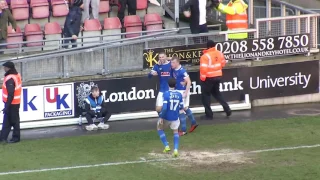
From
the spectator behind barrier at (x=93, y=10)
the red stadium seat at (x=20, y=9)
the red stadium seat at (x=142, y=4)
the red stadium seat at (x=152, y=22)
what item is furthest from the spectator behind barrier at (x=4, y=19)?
the red stadium seat at (x=142, y=4)

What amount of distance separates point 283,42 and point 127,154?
6.84 meters

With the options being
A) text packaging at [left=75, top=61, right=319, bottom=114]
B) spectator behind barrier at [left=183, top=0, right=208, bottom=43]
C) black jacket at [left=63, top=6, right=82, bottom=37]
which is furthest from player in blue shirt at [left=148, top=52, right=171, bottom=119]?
black jacket at [left=63, top=6, right=82, bottom=37]

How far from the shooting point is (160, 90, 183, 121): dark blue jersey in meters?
14.5

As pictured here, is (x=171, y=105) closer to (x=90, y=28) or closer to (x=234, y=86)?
(x=234, y=86)

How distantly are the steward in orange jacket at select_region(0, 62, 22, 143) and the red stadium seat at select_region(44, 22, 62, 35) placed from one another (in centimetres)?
536

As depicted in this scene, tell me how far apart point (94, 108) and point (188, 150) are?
10.2ft

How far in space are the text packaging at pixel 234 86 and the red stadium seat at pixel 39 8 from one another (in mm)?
4772

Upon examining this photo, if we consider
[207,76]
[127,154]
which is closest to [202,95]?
[207,76]

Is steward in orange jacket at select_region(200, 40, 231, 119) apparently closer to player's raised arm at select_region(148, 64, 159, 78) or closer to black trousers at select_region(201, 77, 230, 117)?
black trousers at select_region(201, 77, 230, 117)

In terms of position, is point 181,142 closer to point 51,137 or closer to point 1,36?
point 51,137

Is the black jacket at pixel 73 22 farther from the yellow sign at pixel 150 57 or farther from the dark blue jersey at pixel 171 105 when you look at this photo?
the dark blue jersey at pixel 171 105

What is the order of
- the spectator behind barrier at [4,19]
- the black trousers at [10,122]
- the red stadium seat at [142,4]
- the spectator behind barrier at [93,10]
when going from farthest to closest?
the red stadium seat at [142,4], the spectator behind barrier at [93,10], the spectator behind barrier at [4,19], the black trousers at [10,122]

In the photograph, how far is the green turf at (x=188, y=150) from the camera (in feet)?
43.9

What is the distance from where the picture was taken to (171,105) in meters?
14.6
